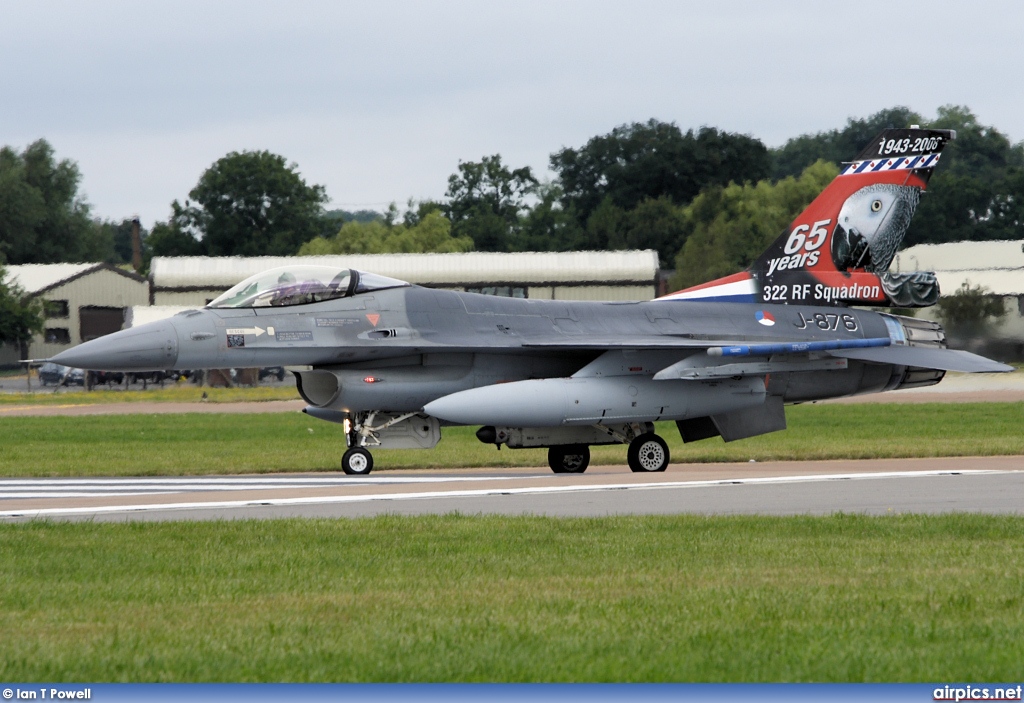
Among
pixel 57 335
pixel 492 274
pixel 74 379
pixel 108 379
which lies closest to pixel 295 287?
pixel 492 274

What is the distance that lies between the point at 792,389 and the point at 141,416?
20.9 m

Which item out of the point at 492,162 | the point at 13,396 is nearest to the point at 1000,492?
the point at 13,396

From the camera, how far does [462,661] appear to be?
6.25m

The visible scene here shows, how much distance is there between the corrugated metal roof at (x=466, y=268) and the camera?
2202 inches

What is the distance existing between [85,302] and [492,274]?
81.9 ft

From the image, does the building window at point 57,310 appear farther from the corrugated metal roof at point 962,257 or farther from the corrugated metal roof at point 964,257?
the corrugated metal roof at point 964,257

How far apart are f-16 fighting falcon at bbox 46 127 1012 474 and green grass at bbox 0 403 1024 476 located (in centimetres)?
210

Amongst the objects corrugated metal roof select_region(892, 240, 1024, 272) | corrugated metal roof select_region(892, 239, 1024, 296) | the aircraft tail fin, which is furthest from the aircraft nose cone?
corrugated metal roof select_region(892, 240, 1024, 272)

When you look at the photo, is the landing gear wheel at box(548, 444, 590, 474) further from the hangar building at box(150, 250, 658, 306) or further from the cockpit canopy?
the hangar building at box(150, 250, 658, 306)

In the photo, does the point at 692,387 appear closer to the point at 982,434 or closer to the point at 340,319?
the point at 340,319

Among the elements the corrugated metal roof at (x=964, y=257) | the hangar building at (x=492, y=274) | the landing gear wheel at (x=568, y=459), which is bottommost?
the landing gear wheel at (x=568, y=459)

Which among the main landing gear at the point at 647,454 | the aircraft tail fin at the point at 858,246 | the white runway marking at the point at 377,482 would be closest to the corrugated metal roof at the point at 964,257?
the aircraft tail fin at the point at 858,246

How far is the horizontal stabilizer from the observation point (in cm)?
1842

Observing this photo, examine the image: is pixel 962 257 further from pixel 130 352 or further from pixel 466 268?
pixel 130 352
